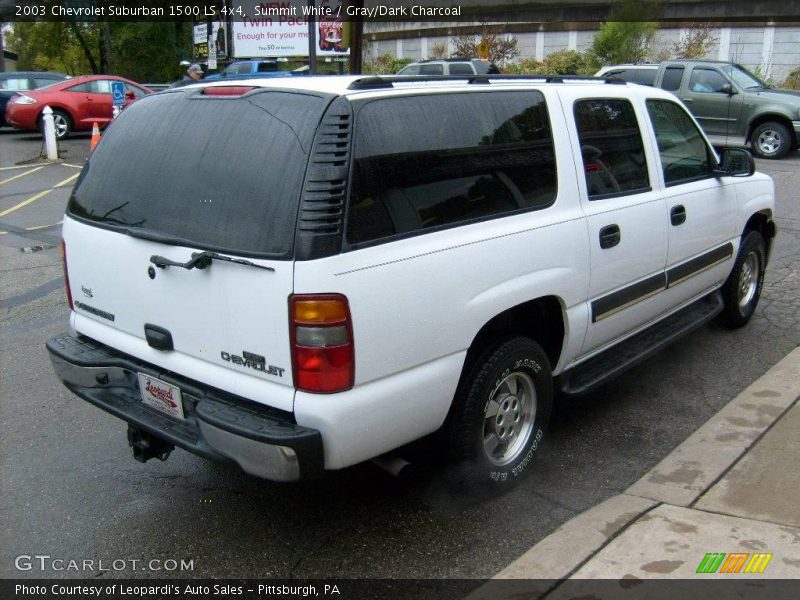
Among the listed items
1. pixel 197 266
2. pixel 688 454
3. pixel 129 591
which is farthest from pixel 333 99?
pixel 688 454

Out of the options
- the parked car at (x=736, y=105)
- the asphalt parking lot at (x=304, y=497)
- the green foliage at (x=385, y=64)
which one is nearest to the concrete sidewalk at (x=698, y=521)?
the asphalt parking lot at (x=304, y=497)

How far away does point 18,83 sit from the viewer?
21391 mm

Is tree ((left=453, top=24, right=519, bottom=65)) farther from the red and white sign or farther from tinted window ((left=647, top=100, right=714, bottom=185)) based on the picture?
tinted window ((left=647, top=100, right=714, bottom=185))

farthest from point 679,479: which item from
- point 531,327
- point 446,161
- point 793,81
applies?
point 793,81

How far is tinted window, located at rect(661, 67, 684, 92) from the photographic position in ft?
54.5

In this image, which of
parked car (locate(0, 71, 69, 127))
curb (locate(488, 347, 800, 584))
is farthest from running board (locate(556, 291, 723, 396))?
parked car (locate(0, 71, 69, 127))

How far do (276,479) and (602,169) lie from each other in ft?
8.07

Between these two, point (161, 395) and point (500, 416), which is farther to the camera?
point (500, 416)

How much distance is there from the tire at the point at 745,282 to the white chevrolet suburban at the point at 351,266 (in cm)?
177

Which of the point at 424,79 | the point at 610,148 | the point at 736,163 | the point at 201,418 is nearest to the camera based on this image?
the point at 201,418

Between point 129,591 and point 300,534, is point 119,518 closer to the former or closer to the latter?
point 129,591

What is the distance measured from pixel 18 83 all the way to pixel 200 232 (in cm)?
2134

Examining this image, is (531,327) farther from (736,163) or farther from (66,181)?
(66,181)

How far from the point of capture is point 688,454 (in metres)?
4.16
